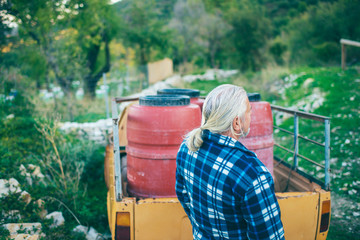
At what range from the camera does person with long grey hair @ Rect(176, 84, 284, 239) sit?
4.45ft

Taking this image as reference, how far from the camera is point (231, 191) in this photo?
4.54ft

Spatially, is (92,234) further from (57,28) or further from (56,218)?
(57,28)

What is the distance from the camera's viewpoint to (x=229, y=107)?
1427 millimetres

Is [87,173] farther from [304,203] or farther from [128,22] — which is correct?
[128,22]

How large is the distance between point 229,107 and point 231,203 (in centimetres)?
44

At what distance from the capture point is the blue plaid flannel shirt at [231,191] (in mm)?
1352

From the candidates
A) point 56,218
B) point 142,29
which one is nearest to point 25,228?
point 56,218

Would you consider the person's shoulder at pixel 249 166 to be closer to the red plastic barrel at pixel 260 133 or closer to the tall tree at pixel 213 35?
the red plastic barrel at pixel 260 133

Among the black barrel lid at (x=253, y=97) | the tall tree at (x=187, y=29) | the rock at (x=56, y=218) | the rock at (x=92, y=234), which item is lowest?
the rock at (x=92, y=234)

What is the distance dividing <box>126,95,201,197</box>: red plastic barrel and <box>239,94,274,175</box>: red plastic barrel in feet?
1.88

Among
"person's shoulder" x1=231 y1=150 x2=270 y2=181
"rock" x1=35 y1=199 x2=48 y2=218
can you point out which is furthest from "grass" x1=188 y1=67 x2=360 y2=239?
"rock" x1=35 y1=199 x2=48 y2=218

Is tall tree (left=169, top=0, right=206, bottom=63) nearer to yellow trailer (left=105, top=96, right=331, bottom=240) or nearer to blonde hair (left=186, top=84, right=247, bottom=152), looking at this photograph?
yellow trailer (left=105, top=96, right=331, bottom=240)

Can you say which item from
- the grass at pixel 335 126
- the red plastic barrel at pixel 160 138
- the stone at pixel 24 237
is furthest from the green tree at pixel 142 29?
the red plastic barrel at pixel 160 138

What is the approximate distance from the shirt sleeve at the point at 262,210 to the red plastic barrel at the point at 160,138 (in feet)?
4.47
